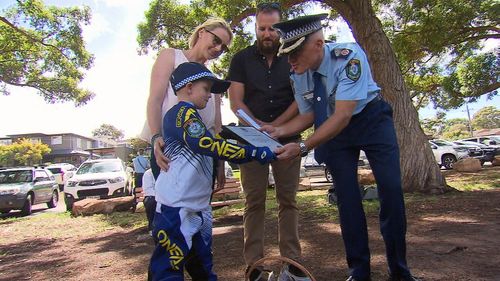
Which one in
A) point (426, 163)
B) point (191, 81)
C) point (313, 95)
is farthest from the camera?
point (426, 163)

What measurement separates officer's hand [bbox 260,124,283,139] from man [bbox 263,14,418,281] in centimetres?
29

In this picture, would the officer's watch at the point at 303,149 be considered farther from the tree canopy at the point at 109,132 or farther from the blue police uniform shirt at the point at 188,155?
the tree canopy at the point at 109,132

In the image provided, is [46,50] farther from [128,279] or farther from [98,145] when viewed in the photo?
[98,145]

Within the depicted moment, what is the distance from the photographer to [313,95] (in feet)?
9.18

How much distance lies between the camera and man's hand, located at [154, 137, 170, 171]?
2232 mm

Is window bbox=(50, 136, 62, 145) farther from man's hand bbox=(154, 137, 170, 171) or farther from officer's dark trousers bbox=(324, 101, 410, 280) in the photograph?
officer's dark trousers bbox=(324, 101, 410, 280)

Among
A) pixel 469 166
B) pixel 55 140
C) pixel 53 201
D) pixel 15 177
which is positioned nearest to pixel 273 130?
pixel 15 177

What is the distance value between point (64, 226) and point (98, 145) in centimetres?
8647

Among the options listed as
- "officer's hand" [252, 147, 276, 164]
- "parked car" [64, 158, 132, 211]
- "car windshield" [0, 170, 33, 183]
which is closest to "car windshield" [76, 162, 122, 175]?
"parked car" [64, 158, 132, 211]

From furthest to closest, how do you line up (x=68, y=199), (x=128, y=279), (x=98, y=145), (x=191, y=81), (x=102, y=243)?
(x=98, y=145) < (x=68, y=199) < (x=102, y=243) < (x=128, y=279) < (x=191, y=81)

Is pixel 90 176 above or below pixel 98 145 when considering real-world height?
below

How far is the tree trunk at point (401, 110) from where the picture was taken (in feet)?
26.6

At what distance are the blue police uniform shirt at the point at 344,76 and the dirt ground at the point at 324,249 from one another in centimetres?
131

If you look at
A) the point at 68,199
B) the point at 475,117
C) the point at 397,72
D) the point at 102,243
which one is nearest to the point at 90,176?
the point at 68,199
